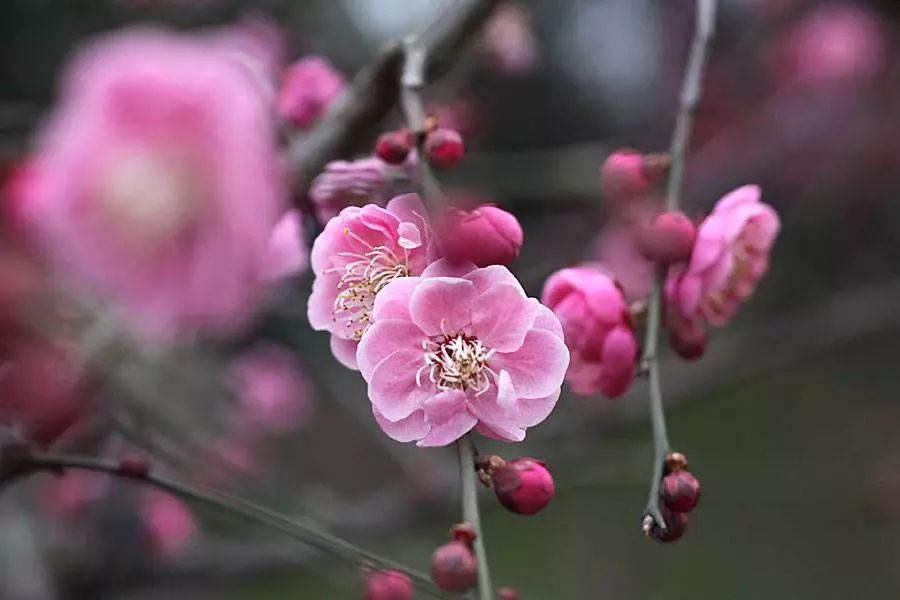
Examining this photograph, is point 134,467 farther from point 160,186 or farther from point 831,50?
point 831,50

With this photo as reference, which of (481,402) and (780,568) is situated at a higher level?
(780,568)

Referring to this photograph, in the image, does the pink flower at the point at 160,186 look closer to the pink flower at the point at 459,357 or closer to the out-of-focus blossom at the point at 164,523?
the pink flower at the point at 459,357

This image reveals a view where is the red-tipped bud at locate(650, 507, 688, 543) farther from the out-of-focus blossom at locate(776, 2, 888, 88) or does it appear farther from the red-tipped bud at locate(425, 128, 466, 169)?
the out-of-focus blossom at locate(776, 2, 888, 88)

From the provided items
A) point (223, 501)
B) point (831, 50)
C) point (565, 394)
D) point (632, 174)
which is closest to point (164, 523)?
point (565, 394)

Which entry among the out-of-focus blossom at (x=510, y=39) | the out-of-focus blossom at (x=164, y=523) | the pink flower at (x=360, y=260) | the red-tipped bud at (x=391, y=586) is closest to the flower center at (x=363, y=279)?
the pink flower at (x=360, y=260)

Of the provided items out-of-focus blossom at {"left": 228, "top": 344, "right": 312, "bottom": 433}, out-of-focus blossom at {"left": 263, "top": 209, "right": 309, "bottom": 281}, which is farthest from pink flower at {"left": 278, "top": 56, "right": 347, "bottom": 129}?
out-of-focus blossom at {"left": 228, "top": 344, "right": 312, "bottom": 433}

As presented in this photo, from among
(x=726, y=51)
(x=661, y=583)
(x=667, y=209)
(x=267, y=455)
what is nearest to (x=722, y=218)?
(x=667, y=209)

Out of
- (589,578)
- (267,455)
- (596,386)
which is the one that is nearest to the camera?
(596,386)

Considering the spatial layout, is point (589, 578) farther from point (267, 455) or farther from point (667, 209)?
point (667, 209)
